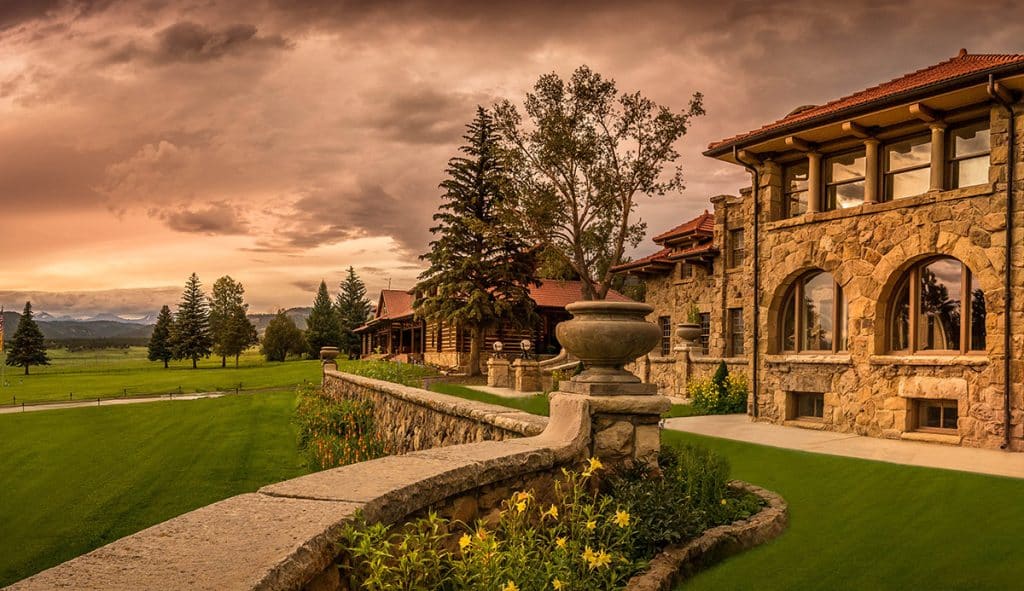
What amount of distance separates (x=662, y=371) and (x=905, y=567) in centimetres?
1599

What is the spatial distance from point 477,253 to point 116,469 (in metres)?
20.0

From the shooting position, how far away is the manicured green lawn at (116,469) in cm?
823

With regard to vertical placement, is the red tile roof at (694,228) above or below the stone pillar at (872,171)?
above

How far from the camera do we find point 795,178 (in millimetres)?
14992

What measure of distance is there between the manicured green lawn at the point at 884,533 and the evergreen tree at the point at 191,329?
57.6 m

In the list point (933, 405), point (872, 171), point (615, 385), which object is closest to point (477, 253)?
point (872, 171)

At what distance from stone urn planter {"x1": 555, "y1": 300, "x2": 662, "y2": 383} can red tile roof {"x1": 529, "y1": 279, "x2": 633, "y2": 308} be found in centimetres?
2983

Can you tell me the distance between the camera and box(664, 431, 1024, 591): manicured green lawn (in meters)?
4.55

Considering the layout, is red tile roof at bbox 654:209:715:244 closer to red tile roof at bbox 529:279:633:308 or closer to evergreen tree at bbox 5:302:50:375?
red tile roof at bbox 529:279:633:308

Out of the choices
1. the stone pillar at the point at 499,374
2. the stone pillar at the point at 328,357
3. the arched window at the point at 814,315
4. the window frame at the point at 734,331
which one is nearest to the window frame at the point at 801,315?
the arched window at the point at 814,315

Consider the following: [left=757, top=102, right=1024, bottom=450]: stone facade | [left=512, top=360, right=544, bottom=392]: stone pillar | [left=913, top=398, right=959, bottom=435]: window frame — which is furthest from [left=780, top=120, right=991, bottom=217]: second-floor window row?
[left=512, top=360, right=544, bottom=392]: stone pillar

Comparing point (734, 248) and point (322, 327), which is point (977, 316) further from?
point (322, 327)

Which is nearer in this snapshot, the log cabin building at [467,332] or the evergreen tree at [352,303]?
the log cabin building at [467,332]

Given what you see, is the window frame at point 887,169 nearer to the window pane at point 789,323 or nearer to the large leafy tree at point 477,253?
the window pane at point 789,323
